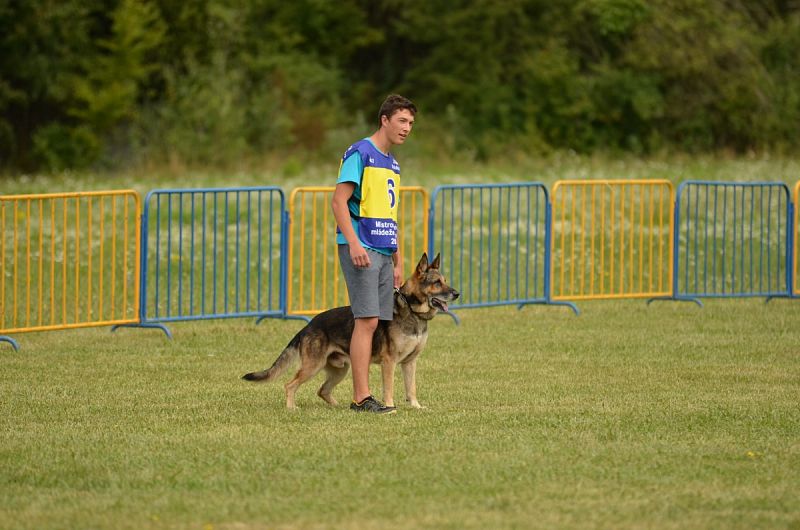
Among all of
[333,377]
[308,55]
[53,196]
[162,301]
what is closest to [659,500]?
[333,377]

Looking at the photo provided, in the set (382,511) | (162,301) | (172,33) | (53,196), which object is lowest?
(382,511)

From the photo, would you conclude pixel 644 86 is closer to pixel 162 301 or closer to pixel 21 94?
pixel 21 94

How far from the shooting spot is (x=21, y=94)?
36812 mm

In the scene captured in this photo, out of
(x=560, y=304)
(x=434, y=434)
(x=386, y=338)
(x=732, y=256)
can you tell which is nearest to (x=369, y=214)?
(x=386, y=338)

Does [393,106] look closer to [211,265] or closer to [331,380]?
[331,380]

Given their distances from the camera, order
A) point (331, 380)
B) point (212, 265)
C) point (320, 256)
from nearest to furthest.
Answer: point (331, 380) → point (212, 265) → point (320, 256)

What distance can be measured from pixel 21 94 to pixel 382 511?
107 ft

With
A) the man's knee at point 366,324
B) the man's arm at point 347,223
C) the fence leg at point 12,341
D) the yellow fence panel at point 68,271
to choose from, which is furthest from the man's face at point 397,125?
the fence leg at point 12,341

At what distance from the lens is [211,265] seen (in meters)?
17.3

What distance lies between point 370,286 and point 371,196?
0.58 m

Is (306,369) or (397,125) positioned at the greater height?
(397,125)

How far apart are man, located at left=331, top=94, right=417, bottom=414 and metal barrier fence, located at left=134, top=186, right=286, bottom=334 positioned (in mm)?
3846

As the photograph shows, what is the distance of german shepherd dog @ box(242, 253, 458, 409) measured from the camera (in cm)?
885

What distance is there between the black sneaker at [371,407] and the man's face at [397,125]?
172 centimetres
